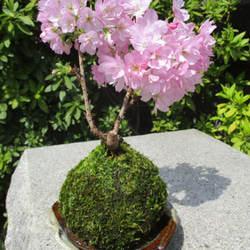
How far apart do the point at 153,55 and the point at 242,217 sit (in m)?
1.07

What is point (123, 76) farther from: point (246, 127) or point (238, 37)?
point (238, 37)

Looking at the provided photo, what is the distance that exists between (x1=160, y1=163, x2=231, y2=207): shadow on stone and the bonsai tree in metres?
0.53

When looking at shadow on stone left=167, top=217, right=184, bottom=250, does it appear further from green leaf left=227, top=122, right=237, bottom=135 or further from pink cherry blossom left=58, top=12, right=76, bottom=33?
green leaf left=227, top=122, right=237, bottom=135

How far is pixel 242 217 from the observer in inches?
55.2

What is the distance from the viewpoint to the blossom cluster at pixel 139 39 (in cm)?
81

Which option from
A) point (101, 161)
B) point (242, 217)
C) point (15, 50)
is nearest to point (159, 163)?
point (242, 217)

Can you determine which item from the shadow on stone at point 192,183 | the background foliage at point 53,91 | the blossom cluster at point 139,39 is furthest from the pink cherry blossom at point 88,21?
the background foliage at point 53,91

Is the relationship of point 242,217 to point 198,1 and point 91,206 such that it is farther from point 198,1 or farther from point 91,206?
point 198,1

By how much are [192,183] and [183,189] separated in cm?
9

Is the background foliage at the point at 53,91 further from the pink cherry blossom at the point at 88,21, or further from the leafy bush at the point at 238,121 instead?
the pink cherry blossom at the point at 88,21

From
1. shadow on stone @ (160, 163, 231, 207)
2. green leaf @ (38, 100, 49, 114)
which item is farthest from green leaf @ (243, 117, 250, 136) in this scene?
green leaf @ (38, 100, 49, 114)

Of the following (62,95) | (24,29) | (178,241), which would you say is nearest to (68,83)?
(62,95)

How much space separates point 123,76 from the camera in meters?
0.86

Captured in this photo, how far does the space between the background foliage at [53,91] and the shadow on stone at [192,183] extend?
66 centimetres
